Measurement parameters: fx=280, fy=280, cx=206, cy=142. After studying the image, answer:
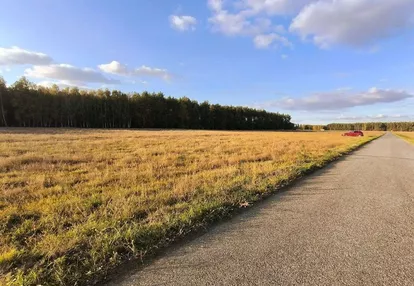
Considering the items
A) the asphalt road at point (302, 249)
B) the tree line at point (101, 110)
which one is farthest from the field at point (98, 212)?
the tree line at point (101, 110)

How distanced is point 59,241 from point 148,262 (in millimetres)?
1571

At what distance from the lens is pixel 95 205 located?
22.0ft

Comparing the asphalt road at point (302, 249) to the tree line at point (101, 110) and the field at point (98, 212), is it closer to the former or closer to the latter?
the field at point (98, 212)

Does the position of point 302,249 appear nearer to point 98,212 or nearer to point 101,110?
point 98,212

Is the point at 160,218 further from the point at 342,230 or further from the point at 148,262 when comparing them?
the point at 342,230

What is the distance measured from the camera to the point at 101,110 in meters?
82.2

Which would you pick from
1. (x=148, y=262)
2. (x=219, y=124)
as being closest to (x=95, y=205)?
(x=148, y=262)

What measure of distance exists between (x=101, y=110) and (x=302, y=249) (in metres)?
85.2

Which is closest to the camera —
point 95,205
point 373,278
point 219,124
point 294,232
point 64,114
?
point 373,278

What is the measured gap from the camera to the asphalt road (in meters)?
3.40

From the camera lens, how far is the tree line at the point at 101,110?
67.9m

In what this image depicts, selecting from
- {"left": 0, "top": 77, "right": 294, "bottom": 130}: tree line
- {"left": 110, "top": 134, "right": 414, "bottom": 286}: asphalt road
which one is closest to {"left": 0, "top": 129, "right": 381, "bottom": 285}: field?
{"left": 110, "top": 134, "right": 414, "bottom": 286}: asphalt road

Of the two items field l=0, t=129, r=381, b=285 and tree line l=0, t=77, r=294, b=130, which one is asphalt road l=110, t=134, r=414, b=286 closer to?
field l=0, t=129, r=381, b=285

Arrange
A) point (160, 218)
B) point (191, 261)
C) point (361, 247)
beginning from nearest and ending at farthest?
point (191, 261) → point (361, 247) → point (160, 218)
